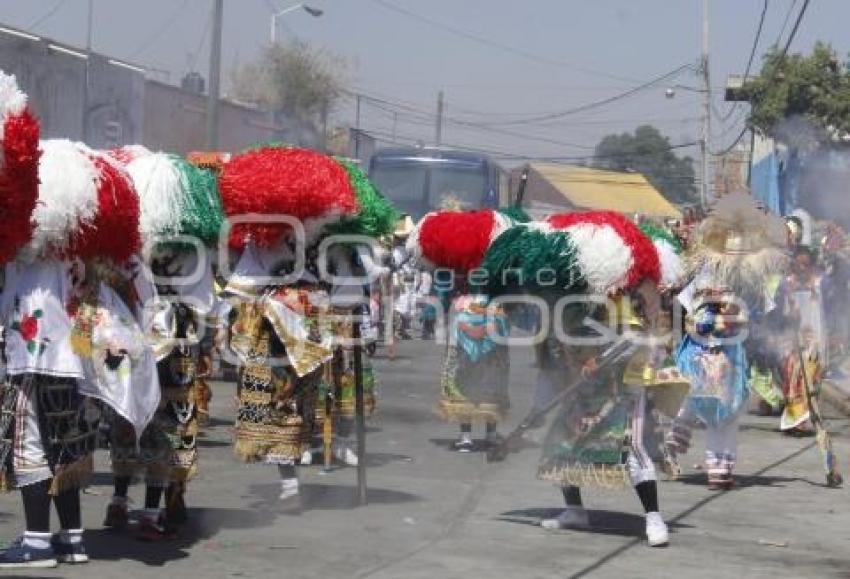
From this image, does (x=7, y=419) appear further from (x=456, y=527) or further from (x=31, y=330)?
(x=456, y=527)

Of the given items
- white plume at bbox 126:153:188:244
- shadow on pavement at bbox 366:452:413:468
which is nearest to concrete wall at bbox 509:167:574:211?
shadow on pavement at bbox 366:452:413:468

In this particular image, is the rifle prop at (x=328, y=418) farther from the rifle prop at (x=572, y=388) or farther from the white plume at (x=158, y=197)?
the white plume at (x=158, y=197)

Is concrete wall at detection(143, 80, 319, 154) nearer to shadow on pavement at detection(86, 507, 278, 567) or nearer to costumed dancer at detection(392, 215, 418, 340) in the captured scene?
costumed dancer at detection(392, 215, 418, 340)

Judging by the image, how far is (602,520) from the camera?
984 centimetres

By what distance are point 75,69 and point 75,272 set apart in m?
23.7

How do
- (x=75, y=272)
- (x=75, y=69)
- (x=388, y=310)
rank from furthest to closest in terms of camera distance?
(x=75, y=69), (x=388, y=310), (x=75, y=272)

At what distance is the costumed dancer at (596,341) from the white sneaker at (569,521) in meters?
0.33

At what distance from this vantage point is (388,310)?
2697 centimetres

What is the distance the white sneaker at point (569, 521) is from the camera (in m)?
9.42

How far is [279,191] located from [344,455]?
3459 millimetres

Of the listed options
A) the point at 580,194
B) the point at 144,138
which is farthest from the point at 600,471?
the point at 580,194

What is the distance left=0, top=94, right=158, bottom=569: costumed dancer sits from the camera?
727cm

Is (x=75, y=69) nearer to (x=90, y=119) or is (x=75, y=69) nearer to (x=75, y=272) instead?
→ (x=90, y=119)

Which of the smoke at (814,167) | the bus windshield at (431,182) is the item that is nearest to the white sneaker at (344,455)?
the smoke at (814,167)
